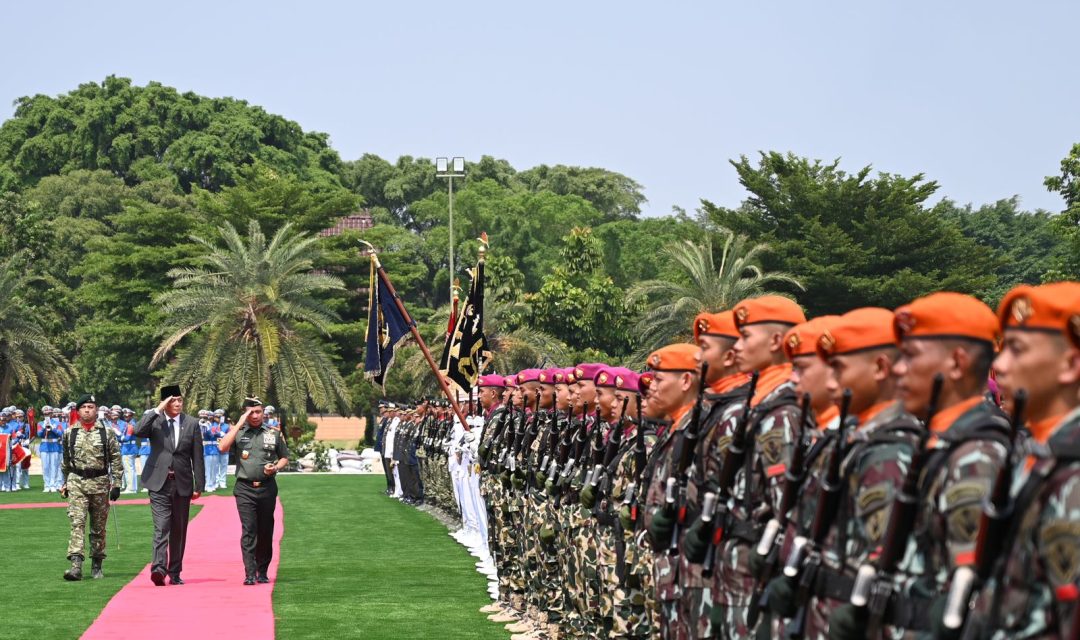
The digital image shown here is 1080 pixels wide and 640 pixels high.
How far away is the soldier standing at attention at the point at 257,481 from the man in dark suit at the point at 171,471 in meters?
0.60

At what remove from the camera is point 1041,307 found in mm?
4426

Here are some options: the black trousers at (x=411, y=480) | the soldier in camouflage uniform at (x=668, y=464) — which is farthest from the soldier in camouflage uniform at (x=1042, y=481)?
the black trousers at (x=411, y=480)

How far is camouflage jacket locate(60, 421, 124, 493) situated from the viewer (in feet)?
57.9

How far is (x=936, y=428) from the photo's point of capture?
16.7 ft

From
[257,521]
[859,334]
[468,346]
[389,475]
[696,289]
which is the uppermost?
[696,289]

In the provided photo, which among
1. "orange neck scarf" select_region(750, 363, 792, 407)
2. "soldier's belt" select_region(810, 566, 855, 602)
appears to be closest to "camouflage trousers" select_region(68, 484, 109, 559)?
"orange neck scarf" select_region(750, 363, 792, 407)

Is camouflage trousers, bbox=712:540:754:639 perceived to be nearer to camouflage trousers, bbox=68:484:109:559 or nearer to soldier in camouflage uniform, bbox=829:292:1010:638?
soldier in camouflage uniform, bbox=829:292:1010:638

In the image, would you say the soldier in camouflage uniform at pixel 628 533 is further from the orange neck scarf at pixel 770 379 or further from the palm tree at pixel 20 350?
the palm tree at pixel 20 350

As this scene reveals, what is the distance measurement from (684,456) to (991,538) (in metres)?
3.32

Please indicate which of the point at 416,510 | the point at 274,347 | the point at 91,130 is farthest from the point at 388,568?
the point at 91,130

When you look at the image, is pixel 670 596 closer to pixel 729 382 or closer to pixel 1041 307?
pixel 729 382

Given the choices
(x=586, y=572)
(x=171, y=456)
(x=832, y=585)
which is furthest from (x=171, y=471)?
(x=832, y=585)

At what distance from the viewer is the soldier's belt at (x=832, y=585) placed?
541 centimetres

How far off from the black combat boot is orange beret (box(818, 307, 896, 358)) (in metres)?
13.4
